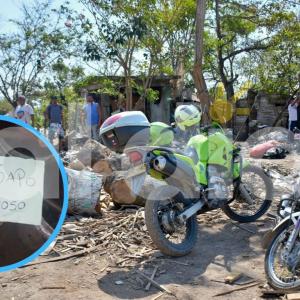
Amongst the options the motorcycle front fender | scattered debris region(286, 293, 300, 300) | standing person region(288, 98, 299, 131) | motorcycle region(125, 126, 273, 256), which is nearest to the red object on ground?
standing person region(288, 98, 299, 131)

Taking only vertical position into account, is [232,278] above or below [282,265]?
below

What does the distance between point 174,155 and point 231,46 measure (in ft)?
58.1

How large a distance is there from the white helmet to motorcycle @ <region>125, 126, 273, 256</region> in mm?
186

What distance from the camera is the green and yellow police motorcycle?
3926 millimetres

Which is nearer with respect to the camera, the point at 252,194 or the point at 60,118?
the point at 252,194

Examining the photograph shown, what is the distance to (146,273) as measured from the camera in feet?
12.2

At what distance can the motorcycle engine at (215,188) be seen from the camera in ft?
14.5

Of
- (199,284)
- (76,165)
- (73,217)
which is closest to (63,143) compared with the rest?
(76,165)

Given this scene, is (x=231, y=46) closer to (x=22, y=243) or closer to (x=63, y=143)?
(x=63, y=143)

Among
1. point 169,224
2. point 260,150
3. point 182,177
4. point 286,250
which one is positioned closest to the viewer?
point 286,250

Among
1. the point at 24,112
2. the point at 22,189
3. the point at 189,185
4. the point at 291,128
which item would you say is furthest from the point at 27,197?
the point at 291,128

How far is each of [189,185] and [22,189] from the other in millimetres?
2772

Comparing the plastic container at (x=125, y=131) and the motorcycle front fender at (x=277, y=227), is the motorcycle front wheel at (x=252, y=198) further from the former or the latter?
the plastic container at (x=125, y=131)

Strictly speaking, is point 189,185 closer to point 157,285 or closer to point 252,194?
point 157,285
